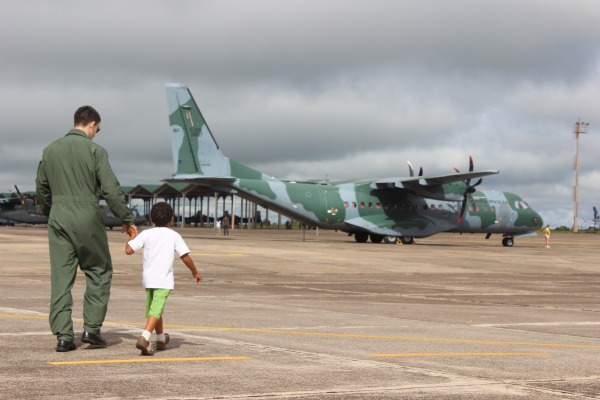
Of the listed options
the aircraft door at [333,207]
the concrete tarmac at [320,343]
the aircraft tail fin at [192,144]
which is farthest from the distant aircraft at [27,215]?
the concrete tarmac at [320,343]

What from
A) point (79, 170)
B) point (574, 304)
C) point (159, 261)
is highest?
point (79, 170)

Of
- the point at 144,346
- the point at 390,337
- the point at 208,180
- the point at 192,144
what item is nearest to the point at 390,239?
the point at 208,180

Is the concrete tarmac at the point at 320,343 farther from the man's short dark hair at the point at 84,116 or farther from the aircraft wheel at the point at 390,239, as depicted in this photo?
the aircraft wheel at the point at 390,239

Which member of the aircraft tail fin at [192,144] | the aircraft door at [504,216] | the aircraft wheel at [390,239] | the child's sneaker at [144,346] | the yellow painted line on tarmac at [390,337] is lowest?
the yellow painted line on tarmac at [390,337]

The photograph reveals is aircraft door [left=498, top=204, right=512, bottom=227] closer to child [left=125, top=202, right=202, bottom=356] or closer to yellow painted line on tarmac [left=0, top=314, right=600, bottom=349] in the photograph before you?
yellow painted line on tarmac [left=0, top=314, right=600, bottom=349]

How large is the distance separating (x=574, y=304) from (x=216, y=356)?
11498 mm

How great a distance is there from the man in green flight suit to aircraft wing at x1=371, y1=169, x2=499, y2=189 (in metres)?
43.6

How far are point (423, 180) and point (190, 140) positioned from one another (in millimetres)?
13908

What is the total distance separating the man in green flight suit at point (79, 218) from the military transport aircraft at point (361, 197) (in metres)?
38.6

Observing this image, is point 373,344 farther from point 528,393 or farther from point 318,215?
point 318,215

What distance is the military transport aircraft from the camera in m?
50.4

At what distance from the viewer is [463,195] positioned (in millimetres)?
56125

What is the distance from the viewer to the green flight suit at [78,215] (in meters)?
9.44

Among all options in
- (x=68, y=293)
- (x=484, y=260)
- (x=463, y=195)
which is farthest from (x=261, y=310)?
(x=463, y=195)
